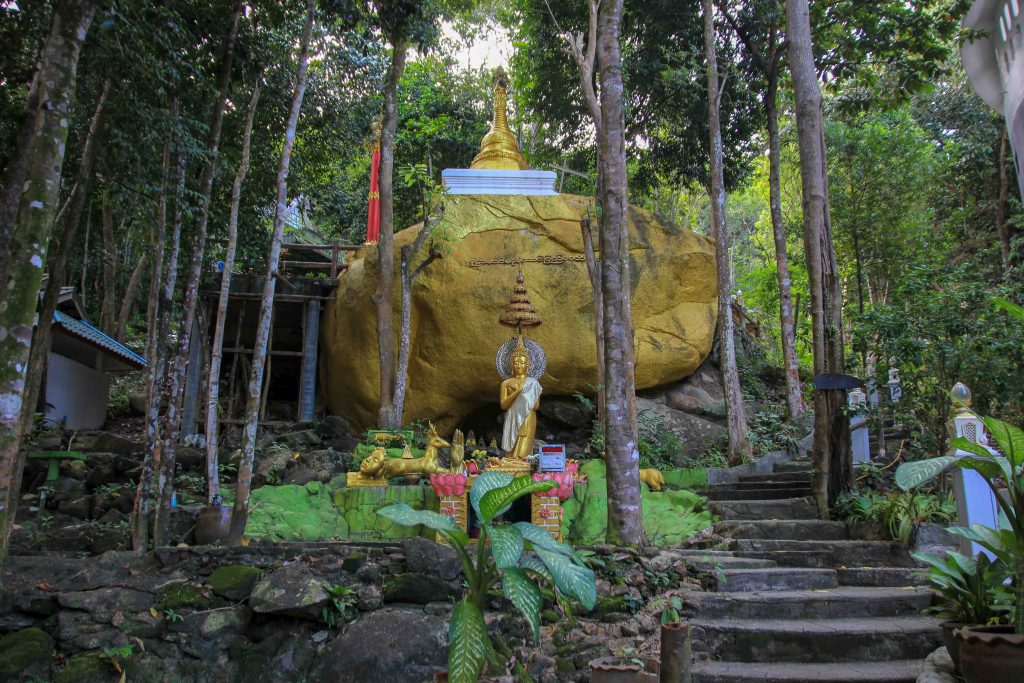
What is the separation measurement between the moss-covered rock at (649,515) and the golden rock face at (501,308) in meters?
3.96

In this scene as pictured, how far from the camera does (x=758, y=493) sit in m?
9.07

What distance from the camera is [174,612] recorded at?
595cm

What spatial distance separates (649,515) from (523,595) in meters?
5.04

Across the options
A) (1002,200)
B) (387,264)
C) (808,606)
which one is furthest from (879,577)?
(1002,200)

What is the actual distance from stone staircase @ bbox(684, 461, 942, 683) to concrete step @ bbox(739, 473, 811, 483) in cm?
202

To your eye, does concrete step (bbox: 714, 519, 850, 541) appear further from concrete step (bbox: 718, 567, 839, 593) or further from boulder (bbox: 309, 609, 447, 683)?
boulder (bbox: 309, 609, 447, 683)

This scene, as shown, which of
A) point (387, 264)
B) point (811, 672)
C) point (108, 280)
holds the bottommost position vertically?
point (811, 672)

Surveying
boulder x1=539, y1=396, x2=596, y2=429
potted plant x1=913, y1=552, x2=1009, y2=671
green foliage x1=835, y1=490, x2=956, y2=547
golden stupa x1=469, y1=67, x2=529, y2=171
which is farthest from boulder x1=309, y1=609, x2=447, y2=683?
golden stupa x1=469, y1=67, x2=529, y2=171

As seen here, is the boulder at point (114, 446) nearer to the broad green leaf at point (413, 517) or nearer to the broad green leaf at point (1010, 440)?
the broad green leaf at point (413, 517)

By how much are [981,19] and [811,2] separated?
5520 mm

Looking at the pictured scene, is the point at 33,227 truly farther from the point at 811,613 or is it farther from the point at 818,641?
the point at 811,613

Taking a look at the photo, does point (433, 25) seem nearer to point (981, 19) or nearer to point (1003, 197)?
point (981, 19)

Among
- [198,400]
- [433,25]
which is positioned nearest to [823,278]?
[433,25]

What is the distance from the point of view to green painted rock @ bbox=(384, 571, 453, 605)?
5961mm
